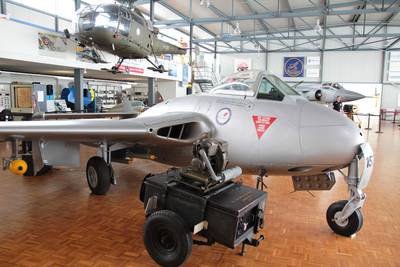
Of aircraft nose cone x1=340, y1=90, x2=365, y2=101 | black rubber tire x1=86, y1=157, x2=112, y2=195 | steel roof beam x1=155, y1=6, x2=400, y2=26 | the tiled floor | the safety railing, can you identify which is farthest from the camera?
aircraft nose cone x1=340, y1=90, x2=365, y2=101

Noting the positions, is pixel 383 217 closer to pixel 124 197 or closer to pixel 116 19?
pixel 124 197

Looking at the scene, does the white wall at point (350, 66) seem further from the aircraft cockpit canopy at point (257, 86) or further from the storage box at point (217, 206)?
the storage box at point (217, 206)

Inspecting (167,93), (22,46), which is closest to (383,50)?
(167,93)

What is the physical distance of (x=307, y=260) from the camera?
3131 millimetres

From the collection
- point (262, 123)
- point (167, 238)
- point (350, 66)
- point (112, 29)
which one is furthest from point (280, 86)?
point (350, 66)

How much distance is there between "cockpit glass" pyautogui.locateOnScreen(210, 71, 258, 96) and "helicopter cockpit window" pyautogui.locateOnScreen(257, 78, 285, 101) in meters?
0.12

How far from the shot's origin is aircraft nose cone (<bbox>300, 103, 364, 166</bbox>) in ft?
11.2

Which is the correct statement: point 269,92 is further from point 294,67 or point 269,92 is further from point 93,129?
point 294,67

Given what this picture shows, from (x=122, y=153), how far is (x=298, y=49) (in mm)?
25608

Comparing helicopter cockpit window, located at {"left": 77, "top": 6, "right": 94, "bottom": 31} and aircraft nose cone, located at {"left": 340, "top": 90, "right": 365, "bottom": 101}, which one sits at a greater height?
helicopter cockpit window, located at {"left": 77, "top": 6, "right": 94, "bottom": 31}

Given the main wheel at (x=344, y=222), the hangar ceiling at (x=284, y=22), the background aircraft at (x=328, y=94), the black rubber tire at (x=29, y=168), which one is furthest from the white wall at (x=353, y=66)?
the black rubber tire at (x=29, y=168)

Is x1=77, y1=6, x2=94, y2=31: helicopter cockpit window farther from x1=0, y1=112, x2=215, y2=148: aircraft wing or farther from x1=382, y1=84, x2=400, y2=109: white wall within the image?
x1=382, y1=84, x2=400, y2=109: white wall

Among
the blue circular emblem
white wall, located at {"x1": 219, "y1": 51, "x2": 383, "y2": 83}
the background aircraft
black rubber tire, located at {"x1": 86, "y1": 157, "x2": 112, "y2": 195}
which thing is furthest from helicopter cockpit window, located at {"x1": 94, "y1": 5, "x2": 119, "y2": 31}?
the blue circular emblem

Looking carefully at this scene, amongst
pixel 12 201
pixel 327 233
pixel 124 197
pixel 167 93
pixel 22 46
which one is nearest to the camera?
pixel 327 233
